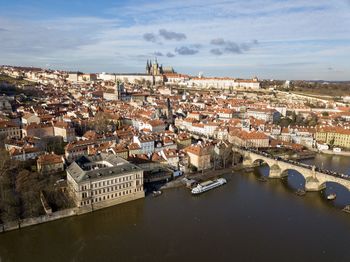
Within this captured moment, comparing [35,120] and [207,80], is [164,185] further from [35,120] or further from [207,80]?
[207,80]

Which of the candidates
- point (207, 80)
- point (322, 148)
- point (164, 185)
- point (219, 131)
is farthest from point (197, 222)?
point (207, 80)

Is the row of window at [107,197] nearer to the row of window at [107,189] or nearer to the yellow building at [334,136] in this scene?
the row of window at [107,189]

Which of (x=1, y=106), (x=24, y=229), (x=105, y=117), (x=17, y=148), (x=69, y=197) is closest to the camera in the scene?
(x=24, y=229)

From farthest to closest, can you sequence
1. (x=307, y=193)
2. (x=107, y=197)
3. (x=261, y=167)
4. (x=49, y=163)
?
(x=261, y=167) < (x=307, y=193) < (x=49, y=163) < (x=107, y=197)

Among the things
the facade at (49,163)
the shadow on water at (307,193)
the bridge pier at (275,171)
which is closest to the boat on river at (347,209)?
the shadow on water at (307,193)

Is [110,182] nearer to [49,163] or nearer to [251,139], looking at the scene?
[49,163]

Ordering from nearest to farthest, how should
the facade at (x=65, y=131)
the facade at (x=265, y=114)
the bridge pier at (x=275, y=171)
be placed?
the bridge pier at (x=275, y=171)
the facade at (x=65, y=131)
the facade at (x=265, y=114)

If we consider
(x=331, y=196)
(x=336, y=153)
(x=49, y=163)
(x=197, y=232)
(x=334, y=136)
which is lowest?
(x=197, y=232)

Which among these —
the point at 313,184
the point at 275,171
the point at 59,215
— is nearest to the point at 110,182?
the point at 59,215
